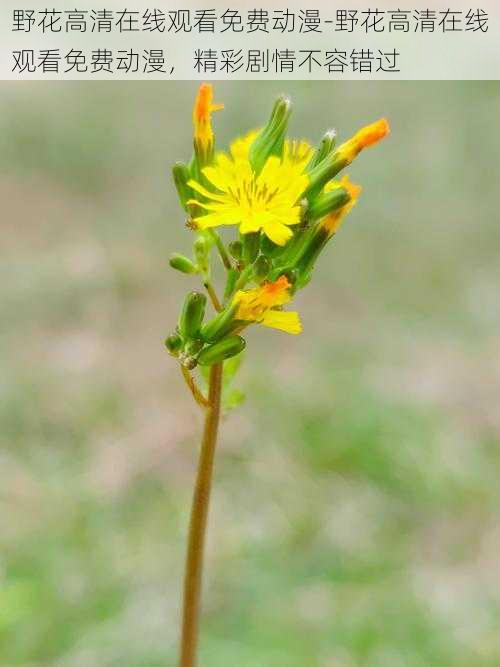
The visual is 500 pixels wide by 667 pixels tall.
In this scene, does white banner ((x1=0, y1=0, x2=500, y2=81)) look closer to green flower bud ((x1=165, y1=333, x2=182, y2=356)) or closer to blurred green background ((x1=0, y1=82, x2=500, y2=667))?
blurred green background ((x1=0, y1=82, x2=500, y2=667))

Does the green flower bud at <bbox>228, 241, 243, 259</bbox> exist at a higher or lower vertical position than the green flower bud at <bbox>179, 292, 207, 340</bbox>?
higher

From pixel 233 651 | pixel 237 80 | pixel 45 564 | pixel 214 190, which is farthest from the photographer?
pixel 237 80

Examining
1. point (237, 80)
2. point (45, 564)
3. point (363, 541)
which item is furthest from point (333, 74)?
point (45, 564)

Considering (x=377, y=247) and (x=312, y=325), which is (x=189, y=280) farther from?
(x=377, y=247)

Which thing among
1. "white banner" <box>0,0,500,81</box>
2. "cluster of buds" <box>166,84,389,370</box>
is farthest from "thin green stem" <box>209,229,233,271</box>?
"white banner" <box>0,0,500,81</box>

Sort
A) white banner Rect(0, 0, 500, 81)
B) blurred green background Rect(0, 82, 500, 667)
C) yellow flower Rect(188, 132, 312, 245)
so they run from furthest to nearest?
white banner Rect(0, 0, 500, 81)
blurred green background Rect(0, 82, 500, 667)
yellow flower Rect(188, 132, 312, 245)

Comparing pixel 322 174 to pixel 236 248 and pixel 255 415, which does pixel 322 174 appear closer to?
pixel 236 248

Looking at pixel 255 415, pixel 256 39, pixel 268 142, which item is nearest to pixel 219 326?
pixel 268 142
